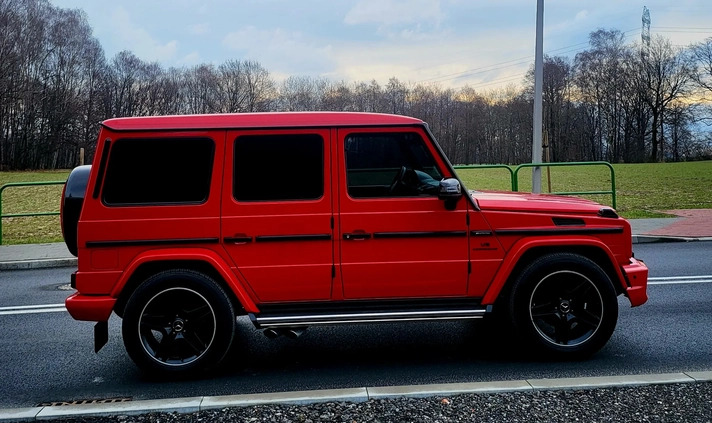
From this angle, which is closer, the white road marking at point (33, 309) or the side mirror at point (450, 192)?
the side mirror at point (450, 192)

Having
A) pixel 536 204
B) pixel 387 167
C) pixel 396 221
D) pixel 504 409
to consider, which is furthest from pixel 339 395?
pixel 536 204

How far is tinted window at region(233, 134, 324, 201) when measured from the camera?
463 cm

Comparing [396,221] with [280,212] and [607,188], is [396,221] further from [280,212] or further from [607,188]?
[607,188]

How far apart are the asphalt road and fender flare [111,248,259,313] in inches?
27.9

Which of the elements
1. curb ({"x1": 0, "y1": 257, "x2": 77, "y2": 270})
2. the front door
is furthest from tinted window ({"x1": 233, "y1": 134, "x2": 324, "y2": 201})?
curb ({"x1": 0, "y1": 257, "x2": 77, "y2": 270})

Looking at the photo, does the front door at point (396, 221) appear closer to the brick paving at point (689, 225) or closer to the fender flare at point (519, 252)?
the fender flare at point (519, 252)

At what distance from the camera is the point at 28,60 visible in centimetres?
7806

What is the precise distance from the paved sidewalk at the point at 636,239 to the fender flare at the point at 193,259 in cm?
732

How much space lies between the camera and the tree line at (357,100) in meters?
72.4

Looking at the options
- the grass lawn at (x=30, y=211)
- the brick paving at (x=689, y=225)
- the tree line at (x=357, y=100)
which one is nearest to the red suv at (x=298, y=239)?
the brick paving at (x=689, y=225)

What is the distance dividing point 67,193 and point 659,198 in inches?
879

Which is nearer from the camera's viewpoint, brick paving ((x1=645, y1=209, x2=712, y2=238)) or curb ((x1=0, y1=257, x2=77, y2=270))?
curb ((x1=0, y1=257, x2=77, y2=270))

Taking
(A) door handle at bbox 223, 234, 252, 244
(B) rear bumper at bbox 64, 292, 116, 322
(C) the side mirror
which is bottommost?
(B) rear bumper at bbox 64, 292, 116, 322

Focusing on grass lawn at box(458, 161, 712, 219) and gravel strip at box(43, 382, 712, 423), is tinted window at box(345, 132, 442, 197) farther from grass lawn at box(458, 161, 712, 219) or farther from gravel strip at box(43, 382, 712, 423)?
grass lawn at box(458, 161, 712, 219)
